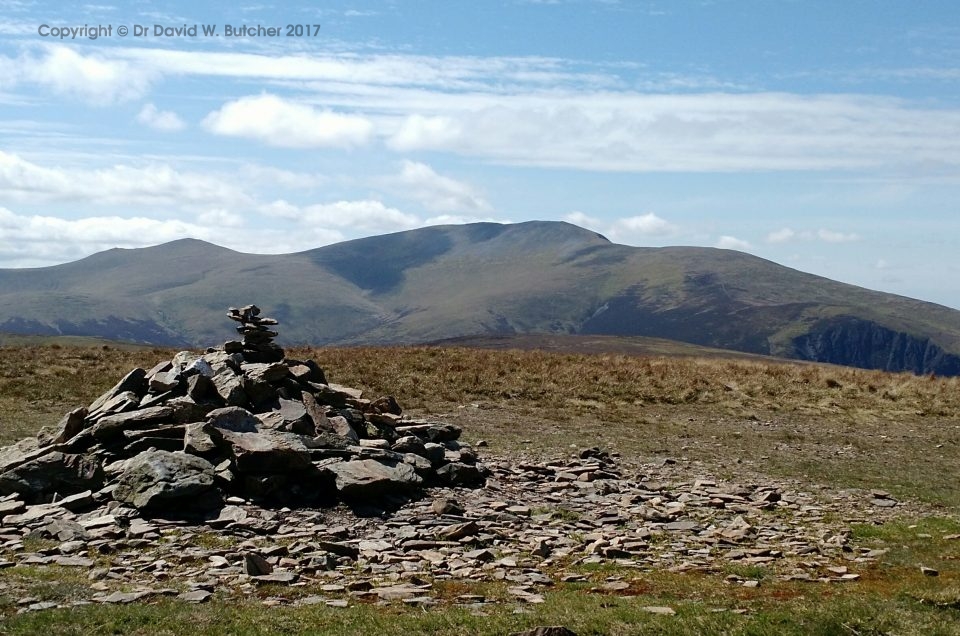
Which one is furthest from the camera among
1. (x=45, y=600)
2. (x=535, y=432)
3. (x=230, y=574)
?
(x=535, y=432)

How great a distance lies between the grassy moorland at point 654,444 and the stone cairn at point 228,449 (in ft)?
17.4

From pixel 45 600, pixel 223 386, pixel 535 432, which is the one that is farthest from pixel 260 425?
pixel 535 432

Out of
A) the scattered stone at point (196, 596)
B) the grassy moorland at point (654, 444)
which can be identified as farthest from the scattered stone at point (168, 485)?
the scattered stone at point (196, 596)

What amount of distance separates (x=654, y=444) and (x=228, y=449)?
2196cm

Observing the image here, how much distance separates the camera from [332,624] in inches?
556

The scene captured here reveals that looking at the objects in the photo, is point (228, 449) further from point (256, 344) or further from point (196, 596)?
point (196, 596)

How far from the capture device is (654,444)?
1544 inches

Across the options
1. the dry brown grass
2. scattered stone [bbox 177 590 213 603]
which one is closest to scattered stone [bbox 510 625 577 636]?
scattered stone [bbox 177 590 213 603]

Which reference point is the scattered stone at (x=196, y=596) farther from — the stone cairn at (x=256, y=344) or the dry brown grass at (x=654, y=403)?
the dry brown grass at (x=654, y=403)

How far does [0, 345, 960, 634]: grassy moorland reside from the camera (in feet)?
47.6

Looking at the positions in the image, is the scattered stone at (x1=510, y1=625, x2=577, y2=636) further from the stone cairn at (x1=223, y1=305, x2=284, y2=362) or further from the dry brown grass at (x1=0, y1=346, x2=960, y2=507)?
the stone cairn at (x1=223, y1=305, x2=284, y2=362)

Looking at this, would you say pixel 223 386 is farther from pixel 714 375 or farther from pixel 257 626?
pixel 714 375

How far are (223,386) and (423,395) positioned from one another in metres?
22.3

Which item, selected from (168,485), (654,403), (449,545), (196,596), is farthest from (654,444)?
(196,596)
